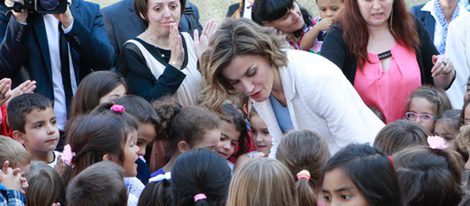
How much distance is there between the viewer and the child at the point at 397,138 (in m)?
4.11

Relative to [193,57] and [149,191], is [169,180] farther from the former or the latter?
[193,57]

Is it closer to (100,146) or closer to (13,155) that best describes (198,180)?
(100,146)

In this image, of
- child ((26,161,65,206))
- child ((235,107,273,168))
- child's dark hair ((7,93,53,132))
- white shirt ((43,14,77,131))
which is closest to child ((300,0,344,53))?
child ((235,107,273,168))

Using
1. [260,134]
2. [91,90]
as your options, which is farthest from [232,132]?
[91,90]

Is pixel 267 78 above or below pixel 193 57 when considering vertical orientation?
above

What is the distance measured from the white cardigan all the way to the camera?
1296mm

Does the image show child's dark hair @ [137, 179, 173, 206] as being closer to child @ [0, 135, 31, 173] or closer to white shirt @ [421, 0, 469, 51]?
child @ [0, 135, 31, 173]

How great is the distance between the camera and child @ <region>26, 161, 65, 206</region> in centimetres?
392

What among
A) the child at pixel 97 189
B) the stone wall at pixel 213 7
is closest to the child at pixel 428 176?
the child at pixel 97 189

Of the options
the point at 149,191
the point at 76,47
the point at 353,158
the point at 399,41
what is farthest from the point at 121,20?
the point at 353,158

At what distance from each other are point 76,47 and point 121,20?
27.5 inches

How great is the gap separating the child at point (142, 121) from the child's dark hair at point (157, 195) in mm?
1041

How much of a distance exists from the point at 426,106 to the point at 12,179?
2.18 m

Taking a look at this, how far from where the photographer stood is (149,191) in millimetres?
3619
